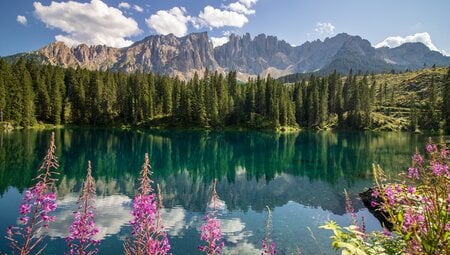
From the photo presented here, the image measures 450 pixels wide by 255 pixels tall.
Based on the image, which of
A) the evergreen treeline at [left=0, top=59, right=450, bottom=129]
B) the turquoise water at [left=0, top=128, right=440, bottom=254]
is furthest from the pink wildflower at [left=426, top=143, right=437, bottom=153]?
the evergreen treeline at [left=0, top=59, right=450, bottom=129]

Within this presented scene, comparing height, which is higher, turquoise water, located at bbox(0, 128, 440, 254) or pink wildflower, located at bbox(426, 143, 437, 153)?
pink wildflower, located at bbox(426, 143, 437, 153)

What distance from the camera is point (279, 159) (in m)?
59.1

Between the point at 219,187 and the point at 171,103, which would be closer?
the point at 219,187

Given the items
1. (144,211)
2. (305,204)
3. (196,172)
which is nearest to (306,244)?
(305,204)

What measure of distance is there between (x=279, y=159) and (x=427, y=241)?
55.9 metres

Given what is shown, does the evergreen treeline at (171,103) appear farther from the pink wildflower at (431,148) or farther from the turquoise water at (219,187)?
the pink wildflower at (431,148)

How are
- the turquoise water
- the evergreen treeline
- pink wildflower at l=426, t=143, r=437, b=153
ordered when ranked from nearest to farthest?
1. pink wildflower at l=426, t=143, r=437, b=153
2. the turquoise water
3. the evergreen treeline

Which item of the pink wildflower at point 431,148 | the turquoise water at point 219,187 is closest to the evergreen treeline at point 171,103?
the turquoise water at point 219,187

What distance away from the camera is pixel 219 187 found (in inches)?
1532

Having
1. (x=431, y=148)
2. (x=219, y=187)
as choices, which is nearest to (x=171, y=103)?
(x=219, y=187)

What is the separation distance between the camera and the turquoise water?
2250 centimetres

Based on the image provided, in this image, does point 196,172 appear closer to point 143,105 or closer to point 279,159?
point 279,159

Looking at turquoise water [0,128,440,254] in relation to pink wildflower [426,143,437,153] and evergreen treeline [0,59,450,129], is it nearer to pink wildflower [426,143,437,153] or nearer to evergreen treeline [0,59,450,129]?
pink wildflower [426,143,437,153]

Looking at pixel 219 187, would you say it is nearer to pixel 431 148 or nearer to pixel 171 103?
pixel 431 148
